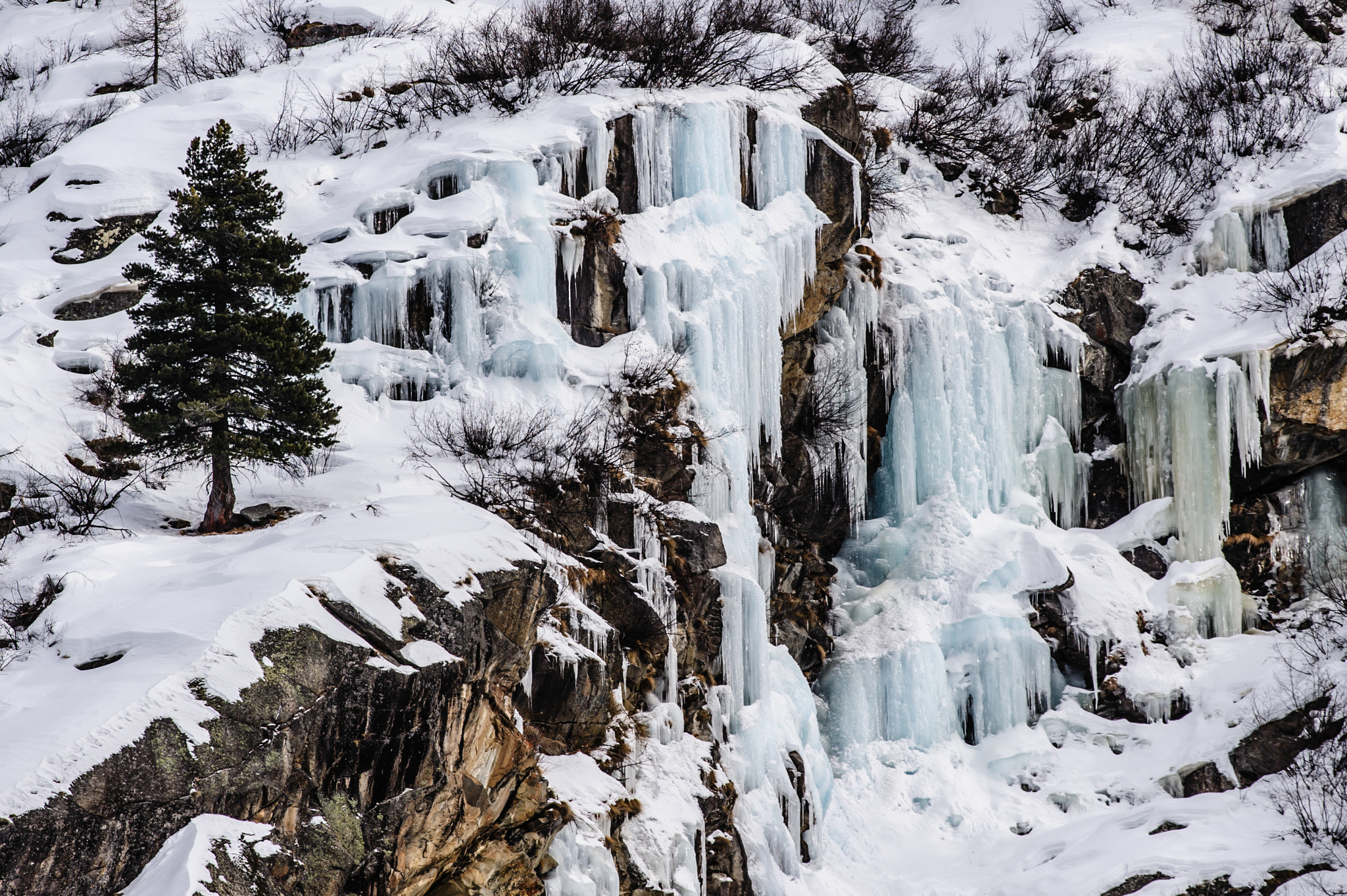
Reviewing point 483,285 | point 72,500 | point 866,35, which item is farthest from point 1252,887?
point 866,35

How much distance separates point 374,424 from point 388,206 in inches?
134

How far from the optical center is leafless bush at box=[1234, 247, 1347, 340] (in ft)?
54.4

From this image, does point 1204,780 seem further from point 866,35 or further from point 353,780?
point 866,35

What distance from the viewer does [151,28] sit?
2186 cm

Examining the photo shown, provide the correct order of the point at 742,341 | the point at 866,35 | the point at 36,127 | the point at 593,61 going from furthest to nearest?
the point at 866,35 < the point at 36,127 < the point at 593,61 < the point at 742,341

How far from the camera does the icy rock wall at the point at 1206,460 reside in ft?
53.2

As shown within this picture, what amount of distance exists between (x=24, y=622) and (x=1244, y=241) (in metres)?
18.4

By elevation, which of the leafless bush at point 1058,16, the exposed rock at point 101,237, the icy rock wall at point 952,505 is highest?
the leafless bush at point 1058,16

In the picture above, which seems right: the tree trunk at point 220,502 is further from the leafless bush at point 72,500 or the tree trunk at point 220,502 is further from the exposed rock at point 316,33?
Result: the exposed rock at point 316,33

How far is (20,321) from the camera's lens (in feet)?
43.3

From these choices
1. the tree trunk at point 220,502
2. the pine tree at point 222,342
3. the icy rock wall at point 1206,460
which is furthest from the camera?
the icy rock wall at point 1206,460

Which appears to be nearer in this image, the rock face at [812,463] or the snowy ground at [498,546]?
the snowy ground at [498,546]

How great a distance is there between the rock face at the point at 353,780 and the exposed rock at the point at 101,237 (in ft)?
30.7

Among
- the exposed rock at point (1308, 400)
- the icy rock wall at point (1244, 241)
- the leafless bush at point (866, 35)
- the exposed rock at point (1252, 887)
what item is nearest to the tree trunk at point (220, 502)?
the exposed rock at point (1252, 887)
